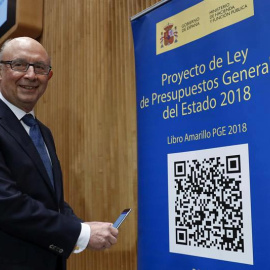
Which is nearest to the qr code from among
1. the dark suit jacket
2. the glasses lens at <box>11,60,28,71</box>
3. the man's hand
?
the man's hand

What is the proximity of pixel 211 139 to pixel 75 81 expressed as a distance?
1020 millimetres

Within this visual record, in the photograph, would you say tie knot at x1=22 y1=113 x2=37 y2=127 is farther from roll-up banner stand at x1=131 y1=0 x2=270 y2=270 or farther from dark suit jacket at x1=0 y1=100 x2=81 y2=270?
roll-up banner stand at x1=131 y1=0 x2=270 y2=270

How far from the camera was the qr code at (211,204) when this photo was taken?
1.22m

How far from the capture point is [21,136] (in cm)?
142

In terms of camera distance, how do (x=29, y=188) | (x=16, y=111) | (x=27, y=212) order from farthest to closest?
(x=16, y=111) < (x=29, y=188) < (x=27, y=212)

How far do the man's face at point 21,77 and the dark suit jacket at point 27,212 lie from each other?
0.32 ft

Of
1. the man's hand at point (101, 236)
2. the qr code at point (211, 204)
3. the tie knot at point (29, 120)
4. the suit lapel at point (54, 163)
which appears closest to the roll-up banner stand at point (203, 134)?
the qr code at point (211, 204)

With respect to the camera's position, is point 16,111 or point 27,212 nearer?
point 27,212

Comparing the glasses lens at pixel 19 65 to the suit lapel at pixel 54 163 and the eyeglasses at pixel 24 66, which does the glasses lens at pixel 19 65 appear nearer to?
the eyeglasses at pixel 24 66

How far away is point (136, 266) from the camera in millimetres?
1714

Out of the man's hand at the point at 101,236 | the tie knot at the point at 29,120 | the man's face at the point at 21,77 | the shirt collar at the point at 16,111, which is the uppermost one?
the man's face at the point at 21,77

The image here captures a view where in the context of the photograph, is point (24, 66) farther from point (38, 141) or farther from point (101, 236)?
point (101, 236)

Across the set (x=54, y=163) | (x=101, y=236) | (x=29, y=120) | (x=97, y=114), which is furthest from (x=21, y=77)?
(x=101, y=236)

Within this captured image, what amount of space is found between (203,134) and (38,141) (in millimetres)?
609
